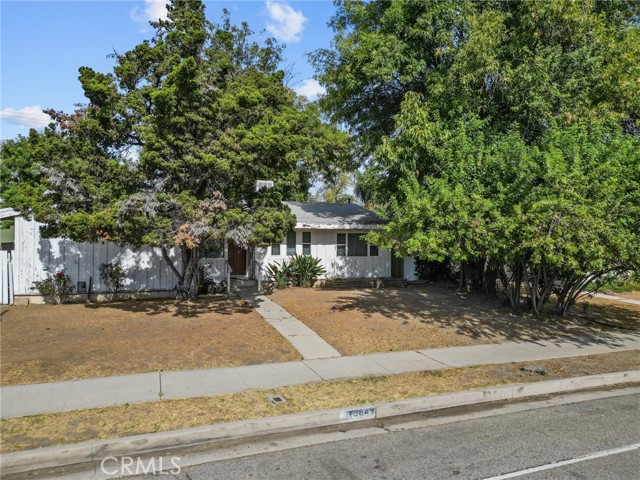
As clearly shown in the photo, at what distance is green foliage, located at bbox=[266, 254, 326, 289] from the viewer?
707 inches

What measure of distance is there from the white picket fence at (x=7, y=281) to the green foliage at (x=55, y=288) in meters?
0.61

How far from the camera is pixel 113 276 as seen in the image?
48.2 ft

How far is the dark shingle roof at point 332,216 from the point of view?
1891 centimetres

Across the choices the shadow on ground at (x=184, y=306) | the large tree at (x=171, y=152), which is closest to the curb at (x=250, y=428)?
the large tree at (x=171, y=152)

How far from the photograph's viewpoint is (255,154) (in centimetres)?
1116

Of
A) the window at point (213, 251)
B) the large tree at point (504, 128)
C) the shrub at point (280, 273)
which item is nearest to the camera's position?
the large tree at point (504, 128)

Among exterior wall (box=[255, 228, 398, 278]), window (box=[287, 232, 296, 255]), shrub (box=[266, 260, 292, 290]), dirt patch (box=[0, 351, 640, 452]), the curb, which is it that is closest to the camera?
the curb

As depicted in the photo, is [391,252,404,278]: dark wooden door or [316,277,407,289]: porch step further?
[391,252,404,278]: dark wooden door

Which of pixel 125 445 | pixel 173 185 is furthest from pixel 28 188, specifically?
pixel 125 445

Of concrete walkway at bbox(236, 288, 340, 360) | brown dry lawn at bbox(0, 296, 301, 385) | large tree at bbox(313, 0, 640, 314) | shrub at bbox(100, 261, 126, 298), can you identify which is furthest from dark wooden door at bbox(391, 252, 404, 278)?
shrub at bbox(100, 261, 126, 298)

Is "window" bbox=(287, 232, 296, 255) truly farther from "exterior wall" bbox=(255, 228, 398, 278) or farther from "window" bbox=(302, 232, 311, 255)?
"window" bbox=(302, 232, 311, 255)

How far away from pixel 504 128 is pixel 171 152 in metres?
10.3

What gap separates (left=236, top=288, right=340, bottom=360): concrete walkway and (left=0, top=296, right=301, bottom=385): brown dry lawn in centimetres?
24
